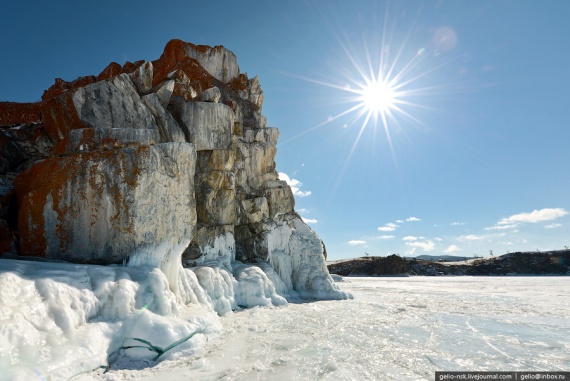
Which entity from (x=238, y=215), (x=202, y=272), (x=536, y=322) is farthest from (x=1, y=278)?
(x=536, y=322)

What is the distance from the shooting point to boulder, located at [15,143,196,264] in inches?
403

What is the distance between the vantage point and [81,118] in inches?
500

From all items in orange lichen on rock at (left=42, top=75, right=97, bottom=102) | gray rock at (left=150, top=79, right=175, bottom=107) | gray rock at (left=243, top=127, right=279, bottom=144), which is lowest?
gray rock at (left=150, top=79, right=175, bottom=107)

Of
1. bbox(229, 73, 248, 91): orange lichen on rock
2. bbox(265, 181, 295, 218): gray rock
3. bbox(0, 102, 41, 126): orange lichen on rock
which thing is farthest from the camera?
bbox(229, 73, 248, 91): orange lichen on rock

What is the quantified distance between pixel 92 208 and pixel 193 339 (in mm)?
5864

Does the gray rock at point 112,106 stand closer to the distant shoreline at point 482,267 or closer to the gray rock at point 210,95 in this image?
the gray rock at point 210,95

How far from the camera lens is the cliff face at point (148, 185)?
409 inches

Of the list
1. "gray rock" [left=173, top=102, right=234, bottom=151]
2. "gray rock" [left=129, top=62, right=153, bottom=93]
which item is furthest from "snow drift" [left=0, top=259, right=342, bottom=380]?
"gray rock" [left=129, top=62, right=153, bottom=93]

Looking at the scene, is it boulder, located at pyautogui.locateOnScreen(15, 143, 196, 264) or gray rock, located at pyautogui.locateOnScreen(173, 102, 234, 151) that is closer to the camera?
boulder, located at pyautogui.locateOnScreen(15, 143, 196, 264)

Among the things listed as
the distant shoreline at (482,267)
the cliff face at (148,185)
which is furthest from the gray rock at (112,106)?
the distant shoreline at (482,267)

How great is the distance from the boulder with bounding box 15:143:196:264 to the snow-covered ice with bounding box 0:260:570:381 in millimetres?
1563

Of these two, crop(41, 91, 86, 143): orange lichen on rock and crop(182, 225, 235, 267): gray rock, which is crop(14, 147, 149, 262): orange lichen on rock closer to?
crop(41, 91, 86, 143): orange lichen on rock

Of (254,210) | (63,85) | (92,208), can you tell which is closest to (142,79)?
(92,208)

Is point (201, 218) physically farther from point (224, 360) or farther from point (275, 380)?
point (275, 380)
